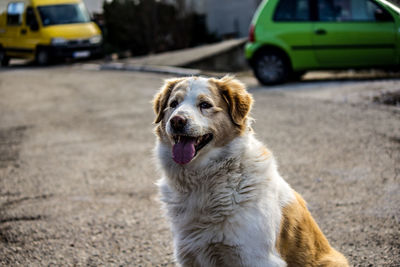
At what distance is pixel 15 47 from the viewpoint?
67.5ft

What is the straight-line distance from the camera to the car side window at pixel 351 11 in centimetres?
1082

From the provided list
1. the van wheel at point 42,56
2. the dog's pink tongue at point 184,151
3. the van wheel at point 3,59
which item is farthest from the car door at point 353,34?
the van wheel at point 3,59

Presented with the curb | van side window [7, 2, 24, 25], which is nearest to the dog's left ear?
the curb

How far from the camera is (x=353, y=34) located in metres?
11.3

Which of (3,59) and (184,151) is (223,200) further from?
(3,59)

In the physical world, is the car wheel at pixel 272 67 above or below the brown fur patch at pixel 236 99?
below

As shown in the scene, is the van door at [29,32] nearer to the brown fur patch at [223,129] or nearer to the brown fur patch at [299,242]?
the brown fur patch at [223,129]

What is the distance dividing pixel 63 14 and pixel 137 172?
1542 centimetres

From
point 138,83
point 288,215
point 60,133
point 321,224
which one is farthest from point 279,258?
point 138,83

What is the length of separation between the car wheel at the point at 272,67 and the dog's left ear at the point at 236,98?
876 centimetres

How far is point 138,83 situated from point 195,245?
11.1m

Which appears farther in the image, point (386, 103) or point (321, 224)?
point (386, 103)

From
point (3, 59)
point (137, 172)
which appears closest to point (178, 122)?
point (137, 172)

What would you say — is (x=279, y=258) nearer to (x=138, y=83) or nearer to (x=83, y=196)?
(x=83, y=196)
